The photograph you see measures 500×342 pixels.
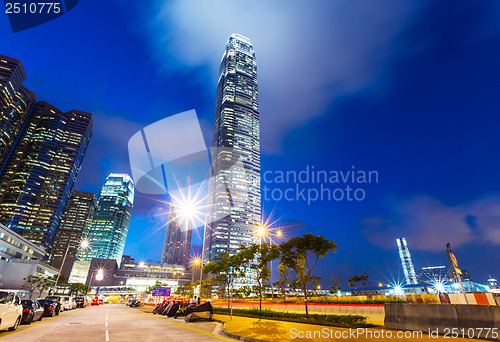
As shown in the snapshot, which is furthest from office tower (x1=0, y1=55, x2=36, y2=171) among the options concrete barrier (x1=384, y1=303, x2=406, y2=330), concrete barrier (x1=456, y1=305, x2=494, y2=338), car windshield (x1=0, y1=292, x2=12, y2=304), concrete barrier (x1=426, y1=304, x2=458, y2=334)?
concrete barrier (x1=456, y1=305, x2=494, y2=338)

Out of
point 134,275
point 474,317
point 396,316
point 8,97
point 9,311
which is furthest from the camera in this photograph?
point 8,97

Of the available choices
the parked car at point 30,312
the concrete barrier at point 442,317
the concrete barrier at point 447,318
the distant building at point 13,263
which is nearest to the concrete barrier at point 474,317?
the concrete barrier at point 447,318

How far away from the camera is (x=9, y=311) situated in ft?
40.9

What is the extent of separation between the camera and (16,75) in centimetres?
18412

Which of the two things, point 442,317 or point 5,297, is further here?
point 5,297

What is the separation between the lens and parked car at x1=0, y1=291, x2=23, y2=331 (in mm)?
11766

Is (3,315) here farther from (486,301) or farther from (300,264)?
(486,301)

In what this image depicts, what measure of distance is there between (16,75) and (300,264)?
25697 cm

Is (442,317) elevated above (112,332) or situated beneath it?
elevated above

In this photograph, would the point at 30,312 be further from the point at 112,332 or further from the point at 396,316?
the point at 396,316

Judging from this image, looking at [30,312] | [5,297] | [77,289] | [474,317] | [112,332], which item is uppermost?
[5,297]

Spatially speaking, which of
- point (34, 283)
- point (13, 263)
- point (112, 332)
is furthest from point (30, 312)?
point (13, 263)

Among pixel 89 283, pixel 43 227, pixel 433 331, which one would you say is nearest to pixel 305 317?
pixel 433 331

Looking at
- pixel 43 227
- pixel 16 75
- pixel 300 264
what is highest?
pixel 16 75
